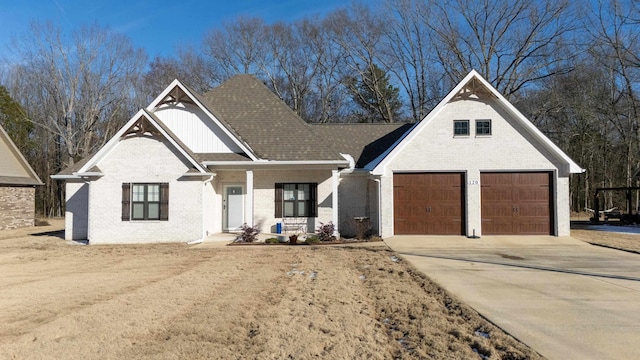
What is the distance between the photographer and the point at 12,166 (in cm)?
2408

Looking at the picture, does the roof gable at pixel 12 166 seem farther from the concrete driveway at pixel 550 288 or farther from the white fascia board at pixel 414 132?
the concrete driveway at pixel 550 288

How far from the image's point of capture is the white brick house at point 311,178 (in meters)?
14.6

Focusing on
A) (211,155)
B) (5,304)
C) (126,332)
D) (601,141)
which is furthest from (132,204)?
(601,141)

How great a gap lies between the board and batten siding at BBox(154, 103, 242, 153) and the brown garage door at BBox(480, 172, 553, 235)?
1091 cm

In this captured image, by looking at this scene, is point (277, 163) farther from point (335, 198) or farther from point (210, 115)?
point (210, 115)

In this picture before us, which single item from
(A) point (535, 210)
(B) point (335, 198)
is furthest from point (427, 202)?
(A) point (535, 210)

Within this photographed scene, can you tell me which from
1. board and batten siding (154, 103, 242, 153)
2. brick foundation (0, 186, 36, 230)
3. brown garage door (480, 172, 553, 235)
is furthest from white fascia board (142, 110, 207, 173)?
brick foundation (0, 186, 36, 230)

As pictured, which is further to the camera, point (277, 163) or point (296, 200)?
point (296, 200)

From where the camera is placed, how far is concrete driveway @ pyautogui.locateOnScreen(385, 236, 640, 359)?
475 cm

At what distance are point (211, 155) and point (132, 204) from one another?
347 cm

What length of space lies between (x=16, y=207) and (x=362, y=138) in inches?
814

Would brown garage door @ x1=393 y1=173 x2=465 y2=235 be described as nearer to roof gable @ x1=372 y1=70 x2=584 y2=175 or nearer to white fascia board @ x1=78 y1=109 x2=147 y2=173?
roof gable @ x1=372 y1=70 x2=584 y2=175

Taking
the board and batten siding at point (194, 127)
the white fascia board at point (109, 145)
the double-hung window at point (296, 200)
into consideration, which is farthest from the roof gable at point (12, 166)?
the double-hung window at point (296, 200)

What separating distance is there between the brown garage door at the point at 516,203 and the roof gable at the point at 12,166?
25.5 m
